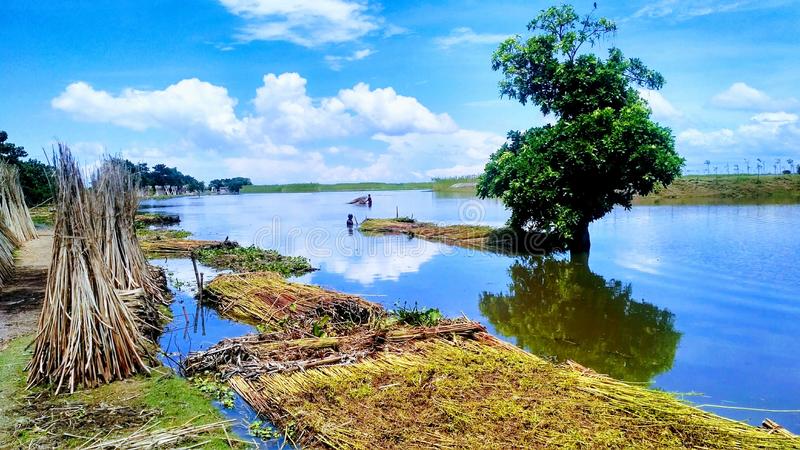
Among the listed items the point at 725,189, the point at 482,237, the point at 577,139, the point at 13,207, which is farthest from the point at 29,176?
the point at 725,189

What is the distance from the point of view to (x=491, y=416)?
492 centimetres

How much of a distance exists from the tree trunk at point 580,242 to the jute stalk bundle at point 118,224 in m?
13.5

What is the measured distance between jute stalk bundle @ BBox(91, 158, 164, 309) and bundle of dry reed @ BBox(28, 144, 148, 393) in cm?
38

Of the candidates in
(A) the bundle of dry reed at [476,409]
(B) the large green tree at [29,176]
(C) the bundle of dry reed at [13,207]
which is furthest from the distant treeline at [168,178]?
(A) the bundle of dry reed at [476,409]

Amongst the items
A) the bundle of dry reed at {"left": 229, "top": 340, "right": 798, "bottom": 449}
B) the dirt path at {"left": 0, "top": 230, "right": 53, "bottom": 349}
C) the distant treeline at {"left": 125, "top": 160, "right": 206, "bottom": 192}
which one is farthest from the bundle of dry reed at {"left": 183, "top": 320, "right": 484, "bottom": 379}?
the distant treeline at {"left": 125, "top": 160, "right": 206, "bottom": 192}

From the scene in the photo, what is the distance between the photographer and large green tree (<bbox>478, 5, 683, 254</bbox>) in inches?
608

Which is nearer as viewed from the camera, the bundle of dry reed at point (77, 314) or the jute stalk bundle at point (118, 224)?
the bundle of dry reed at point (77, 314)

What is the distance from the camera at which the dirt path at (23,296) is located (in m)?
8.20

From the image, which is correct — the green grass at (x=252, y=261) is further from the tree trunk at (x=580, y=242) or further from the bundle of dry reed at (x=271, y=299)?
the tree trunk at (x=580, y=242)

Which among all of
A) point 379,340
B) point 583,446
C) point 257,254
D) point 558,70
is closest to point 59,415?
point 379,340

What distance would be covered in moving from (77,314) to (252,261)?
10325mm

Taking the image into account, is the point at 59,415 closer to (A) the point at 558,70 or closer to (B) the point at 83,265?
(B) the point at 83,265

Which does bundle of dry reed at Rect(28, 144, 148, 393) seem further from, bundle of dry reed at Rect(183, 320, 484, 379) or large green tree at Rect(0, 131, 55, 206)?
large green tree at Rect(0, 131, 55, 206)

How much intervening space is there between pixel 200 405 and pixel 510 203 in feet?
43.4
